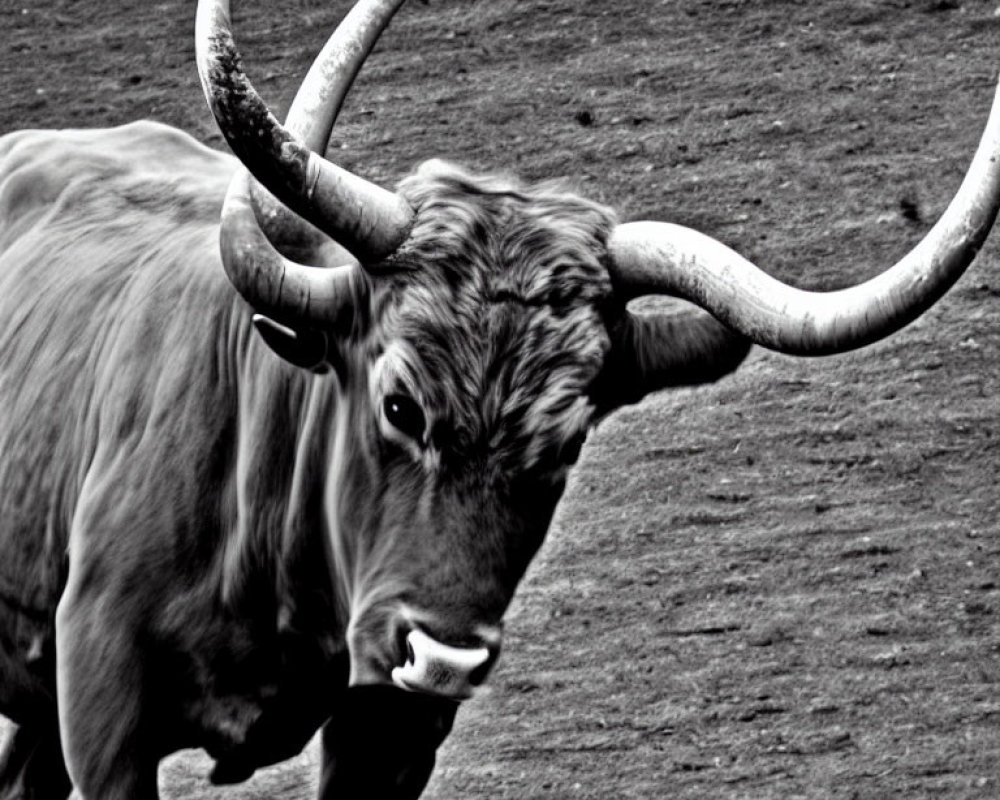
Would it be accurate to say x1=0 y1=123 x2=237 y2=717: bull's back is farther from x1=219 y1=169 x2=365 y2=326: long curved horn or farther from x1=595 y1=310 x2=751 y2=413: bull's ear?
x1=595 y1=310 x2=751 y2=413: bull's ear

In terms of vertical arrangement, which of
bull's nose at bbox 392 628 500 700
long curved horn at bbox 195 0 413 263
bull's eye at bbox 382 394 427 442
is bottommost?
bull's nose at bbox 392 628 500 700

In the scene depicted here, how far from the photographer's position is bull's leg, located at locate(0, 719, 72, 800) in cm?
479

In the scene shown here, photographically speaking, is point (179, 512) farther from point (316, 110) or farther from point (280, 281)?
point (316, 110)

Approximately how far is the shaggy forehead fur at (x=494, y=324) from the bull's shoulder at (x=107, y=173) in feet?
3.07

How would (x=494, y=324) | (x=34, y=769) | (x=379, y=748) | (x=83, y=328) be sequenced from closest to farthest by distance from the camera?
1. (x=494, y=324)
2. (x=379, y=748)
3. (x=83, y=328)
4. (x=34, y=769)

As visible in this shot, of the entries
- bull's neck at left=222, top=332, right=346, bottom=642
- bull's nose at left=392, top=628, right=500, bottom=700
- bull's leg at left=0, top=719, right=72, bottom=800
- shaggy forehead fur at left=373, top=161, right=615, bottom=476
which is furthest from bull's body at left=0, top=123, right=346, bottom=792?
bull's leg at left=0, top=719, right=72, bottom=800

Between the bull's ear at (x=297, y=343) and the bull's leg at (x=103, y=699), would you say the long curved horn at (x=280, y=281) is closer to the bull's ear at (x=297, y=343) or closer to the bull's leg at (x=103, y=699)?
the bull's ear at (x=297, y=343)

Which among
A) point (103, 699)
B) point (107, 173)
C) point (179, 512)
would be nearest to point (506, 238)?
point (179, 512)

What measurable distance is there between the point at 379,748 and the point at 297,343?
920 mm

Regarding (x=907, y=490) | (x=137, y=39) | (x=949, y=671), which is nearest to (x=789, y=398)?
(x=907, y=490)

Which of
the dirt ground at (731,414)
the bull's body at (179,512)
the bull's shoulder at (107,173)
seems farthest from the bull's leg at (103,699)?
the dirt ground at (731,414)

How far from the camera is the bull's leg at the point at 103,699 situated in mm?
3660

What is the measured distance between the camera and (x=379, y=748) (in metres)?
4.00

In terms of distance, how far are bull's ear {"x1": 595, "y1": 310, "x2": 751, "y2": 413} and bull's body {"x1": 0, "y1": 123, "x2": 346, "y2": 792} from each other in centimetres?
48
